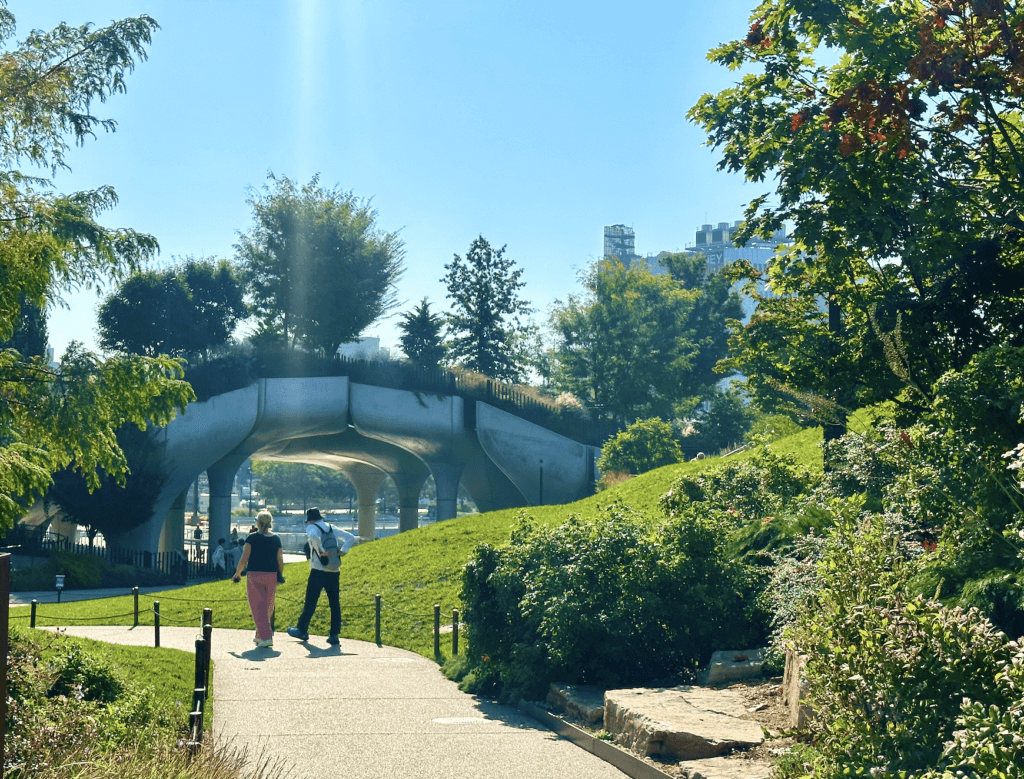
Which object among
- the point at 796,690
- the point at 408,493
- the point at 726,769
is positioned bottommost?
the point at 726,769

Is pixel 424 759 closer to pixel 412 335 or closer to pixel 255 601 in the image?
pixel 255 601

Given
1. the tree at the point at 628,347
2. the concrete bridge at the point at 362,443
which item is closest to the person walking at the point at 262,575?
the concrete bridge at the point at 362,443

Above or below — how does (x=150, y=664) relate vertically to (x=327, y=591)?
below

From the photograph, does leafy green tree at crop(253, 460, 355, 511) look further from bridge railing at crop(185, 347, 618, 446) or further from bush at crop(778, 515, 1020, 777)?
bush at crop(778, 515, 1020, 777)

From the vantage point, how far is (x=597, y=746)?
826 cm

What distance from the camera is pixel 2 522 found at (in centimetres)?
962

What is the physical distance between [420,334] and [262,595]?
50.5 meters

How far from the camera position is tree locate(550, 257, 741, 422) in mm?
56000

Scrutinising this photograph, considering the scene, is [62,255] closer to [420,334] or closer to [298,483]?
[420,334]

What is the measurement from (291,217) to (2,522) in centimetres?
4569

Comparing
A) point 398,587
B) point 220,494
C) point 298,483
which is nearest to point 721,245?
point 298,483

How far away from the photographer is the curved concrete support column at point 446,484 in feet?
167

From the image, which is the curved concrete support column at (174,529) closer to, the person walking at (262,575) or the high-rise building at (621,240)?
the person walking at (262,575)

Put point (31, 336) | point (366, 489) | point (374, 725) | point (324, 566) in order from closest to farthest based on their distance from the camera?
1. point (374, 725)
2. point (324, 566)
3. point (31, 336)
4. point (366, 489)
